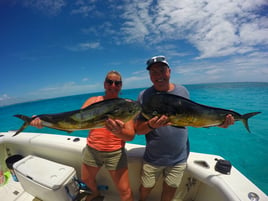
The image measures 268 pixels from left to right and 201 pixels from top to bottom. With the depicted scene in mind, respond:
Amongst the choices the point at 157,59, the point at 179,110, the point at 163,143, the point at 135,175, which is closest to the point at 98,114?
the point at 179,110

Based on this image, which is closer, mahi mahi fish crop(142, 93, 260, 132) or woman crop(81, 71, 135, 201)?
mahi mahi fish crop(142, 93, 260, 132)

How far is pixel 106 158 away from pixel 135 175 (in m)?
0.89

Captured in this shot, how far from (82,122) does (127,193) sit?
5.49ft

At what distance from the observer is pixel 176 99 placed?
150cm

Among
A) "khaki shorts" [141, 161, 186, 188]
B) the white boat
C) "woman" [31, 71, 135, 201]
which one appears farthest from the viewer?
"woman" [31, 71, 135, 201]

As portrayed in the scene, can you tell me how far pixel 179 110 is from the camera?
151cm

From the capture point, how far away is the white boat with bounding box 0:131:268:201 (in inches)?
64.9

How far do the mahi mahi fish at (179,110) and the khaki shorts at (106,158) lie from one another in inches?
42.4

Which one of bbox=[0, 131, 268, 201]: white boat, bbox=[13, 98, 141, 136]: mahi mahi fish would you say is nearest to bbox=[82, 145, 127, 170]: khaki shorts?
bbox=[0, 131, 268, 201]: white boat

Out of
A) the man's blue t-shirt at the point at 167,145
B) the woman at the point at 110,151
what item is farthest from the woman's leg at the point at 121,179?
the man's blue t-shirt at the point at 167,145

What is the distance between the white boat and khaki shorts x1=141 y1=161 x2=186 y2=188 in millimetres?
262

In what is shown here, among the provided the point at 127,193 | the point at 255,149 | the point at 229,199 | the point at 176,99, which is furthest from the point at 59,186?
the point at 255,149

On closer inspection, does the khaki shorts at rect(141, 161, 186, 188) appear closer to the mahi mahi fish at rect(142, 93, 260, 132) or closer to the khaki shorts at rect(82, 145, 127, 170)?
the khaki shorts at rect(82, 145, 127, 170)

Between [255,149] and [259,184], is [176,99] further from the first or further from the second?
[255,149]
